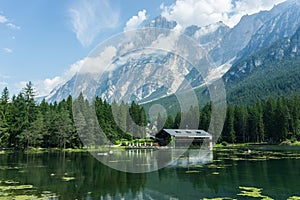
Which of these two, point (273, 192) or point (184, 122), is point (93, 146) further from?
point (273, 192)

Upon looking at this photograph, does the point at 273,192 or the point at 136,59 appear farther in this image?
the point at 136,59

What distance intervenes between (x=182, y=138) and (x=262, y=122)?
80.3ft

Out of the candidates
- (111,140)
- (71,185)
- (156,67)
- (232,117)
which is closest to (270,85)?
(232,117)

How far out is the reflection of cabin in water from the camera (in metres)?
66.6

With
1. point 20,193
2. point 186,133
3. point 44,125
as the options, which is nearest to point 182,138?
point 186,133

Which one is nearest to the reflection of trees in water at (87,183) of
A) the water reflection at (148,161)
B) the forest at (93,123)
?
the water reflection at (148,161)

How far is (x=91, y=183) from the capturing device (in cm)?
1894

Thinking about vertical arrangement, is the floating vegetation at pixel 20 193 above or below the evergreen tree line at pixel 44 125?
below

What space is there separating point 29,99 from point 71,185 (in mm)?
48594

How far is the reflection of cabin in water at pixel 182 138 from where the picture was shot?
66.6 metres

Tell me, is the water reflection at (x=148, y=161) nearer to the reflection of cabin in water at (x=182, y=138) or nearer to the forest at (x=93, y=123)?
the forest at (x=93, y=123)

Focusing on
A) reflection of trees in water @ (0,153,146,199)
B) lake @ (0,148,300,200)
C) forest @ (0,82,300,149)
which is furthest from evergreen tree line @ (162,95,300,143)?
reflection of trees in water @ (0,153,146,199)

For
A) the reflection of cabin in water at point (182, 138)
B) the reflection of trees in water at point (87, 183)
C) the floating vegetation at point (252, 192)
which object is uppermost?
the reflection of cabin in water at point (182, 138)

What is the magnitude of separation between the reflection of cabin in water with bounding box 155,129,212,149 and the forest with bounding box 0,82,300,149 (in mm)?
3559
